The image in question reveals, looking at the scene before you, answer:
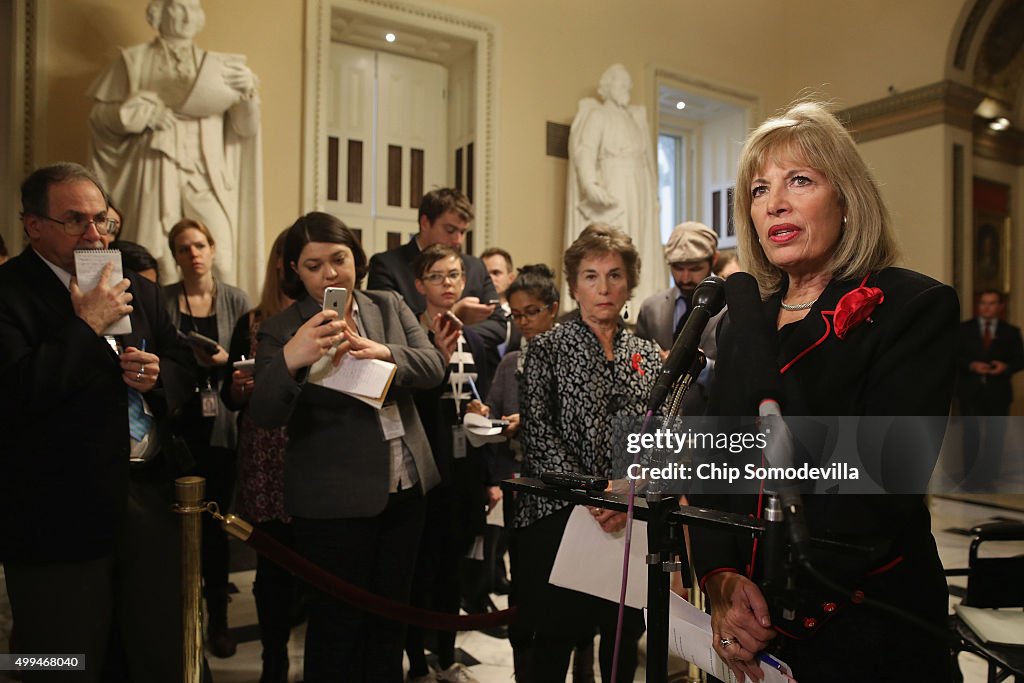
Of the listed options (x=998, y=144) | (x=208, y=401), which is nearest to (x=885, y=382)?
(x=208, y=401)

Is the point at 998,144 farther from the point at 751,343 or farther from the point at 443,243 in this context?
the point at 751,343

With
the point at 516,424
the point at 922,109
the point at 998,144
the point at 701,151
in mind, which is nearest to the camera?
the point at 516,424

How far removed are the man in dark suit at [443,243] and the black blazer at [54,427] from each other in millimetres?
1396

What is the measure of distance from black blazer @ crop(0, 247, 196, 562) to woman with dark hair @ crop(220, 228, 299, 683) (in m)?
0.59

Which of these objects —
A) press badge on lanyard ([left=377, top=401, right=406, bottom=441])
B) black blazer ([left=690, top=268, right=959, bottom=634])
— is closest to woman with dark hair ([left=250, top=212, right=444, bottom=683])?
press badge on lanyard ([left=377, top=401, right=406, bottom=441])

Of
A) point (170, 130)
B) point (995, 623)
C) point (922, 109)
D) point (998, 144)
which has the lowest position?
point (995, 623)

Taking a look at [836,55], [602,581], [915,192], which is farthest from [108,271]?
[836,55]

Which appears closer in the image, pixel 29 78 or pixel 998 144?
pixel 29 78

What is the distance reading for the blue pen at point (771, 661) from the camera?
114 centimetres

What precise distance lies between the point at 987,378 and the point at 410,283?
22.4 ft

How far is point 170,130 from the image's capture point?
4965mm

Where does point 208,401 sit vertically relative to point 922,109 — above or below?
below

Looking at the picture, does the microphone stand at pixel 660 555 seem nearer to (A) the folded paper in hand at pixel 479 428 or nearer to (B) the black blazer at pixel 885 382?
(B) the black blazer at pixel 885 382

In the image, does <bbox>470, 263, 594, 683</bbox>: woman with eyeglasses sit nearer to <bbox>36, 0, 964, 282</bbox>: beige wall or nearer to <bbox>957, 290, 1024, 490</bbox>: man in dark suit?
<bbox>36, 0, 964, 282</bbox>: beige wall
